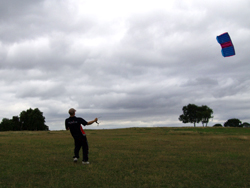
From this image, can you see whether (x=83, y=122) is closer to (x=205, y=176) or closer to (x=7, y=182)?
(x=7, y=182)

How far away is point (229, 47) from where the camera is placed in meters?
18.3

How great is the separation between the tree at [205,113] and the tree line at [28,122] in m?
83.1

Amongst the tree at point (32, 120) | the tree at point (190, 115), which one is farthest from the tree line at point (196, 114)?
the tree at point (32, 120)

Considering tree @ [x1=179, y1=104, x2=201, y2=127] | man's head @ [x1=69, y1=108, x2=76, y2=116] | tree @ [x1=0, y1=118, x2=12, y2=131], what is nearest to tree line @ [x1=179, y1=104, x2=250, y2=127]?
tree @ [x1=179, y1=104, x2=201, y2=127]

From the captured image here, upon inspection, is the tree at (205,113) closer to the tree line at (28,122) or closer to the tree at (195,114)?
the tree at (195,114)

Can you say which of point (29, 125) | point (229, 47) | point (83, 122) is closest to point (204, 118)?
point (29, 125)

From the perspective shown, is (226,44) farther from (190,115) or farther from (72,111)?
(190,115)

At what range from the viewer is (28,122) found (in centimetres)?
12950

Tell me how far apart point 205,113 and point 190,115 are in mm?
9464

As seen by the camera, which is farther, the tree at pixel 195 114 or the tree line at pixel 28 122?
the tree at pixel 195 114

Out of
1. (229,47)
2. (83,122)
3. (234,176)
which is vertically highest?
(229,47)

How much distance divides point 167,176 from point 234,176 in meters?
2.29

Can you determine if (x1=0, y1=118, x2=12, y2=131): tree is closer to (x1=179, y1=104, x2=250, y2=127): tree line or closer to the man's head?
(x1=179, y1=104, x2=250, y2=127): tree line

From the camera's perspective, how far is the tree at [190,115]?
139375mm
